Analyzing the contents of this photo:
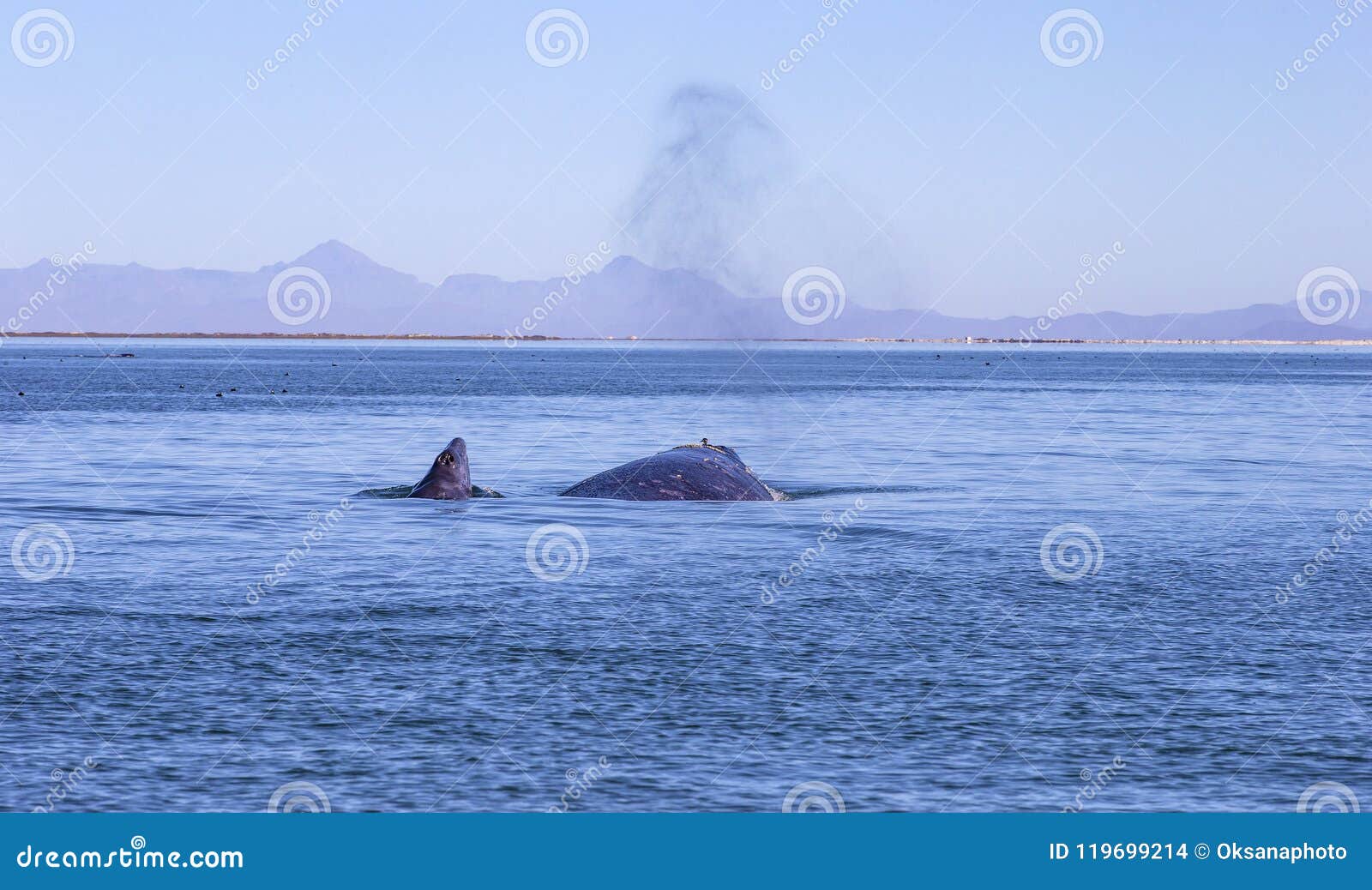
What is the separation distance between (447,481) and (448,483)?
0.05 m

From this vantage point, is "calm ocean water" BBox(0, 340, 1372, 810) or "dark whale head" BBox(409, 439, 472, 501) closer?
"calm ocean water" BBox(0, 340, 1372, 810)

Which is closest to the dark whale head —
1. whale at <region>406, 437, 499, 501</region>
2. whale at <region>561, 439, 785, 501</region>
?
whale at <region>406, 437, 499, 501</region>

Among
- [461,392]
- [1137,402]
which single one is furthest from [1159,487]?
[461,392]

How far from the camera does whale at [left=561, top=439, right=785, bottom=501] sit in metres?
34.7

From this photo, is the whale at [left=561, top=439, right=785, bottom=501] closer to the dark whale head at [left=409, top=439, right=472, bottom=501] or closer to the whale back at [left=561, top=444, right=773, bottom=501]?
the whale back at [left=561, top=444, right=773, bottom=501]

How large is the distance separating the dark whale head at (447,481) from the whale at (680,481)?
256 cm

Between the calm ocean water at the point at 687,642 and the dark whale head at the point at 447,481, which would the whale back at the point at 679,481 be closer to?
the calm ocean water at the point at 687,642

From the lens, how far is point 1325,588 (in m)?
22.9

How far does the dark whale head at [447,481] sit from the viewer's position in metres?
35.5

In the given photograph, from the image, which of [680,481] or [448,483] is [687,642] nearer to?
[680,481]

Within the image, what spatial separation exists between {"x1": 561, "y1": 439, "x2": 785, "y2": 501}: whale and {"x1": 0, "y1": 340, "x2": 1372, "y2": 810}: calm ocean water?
878 millimetres

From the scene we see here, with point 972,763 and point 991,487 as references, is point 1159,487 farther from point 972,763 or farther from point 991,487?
point 972,763

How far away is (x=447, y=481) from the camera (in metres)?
35.6

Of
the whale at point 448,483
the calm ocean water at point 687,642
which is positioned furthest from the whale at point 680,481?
the whale at point 448,483
